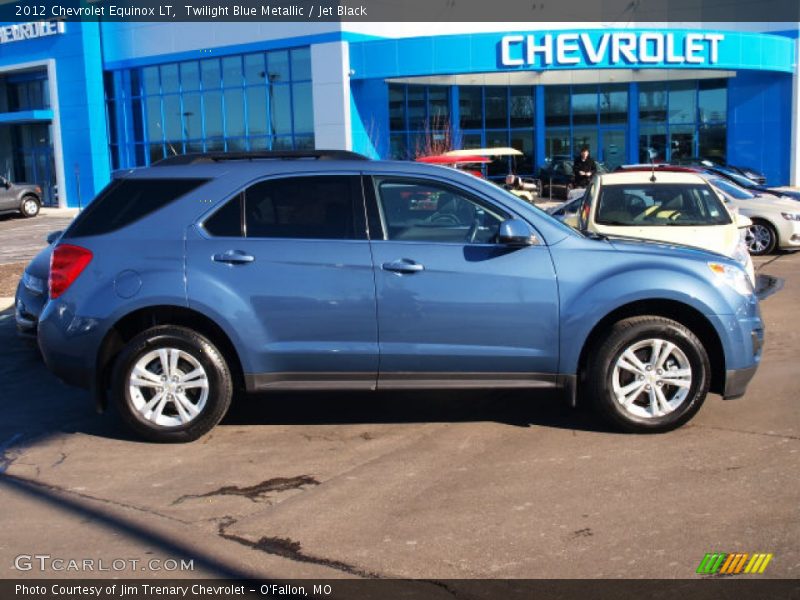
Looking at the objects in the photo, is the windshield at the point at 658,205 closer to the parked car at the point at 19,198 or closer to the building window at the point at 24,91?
the parked car at the point at 19,198

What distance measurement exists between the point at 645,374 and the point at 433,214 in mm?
1725

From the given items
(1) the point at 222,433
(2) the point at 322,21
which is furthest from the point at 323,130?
(1) the point at 222,433

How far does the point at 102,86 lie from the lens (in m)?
36.2

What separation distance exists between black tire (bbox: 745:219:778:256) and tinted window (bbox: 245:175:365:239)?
10837 millimetres

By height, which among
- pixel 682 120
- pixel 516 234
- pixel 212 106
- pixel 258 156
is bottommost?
pixel 516 234

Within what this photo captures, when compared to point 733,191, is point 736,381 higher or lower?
lower

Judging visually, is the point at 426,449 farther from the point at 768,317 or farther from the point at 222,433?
the point at 768,317

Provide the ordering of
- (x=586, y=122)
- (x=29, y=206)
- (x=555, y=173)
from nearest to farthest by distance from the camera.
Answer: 1. (x=29, y=206)
2. (x=555, y=173)
3. (x=586, y=122)

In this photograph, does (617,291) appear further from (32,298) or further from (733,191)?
(733,191)

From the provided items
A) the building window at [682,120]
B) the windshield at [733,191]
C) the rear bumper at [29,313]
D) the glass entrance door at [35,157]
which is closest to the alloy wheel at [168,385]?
the rear bumper at [29,313]

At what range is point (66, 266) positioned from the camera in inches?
227

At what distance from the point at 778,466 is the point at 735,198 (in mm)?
10916

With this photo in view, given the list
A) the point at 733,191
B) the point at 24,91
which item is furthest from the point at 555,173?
the point at 24,91

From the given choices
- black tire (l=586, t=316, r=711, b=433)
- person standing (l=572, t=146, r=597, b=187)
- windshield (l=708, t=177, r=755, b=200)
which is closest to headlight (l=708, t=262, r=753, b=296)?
black tire (l=586, t=316, r=711, b=433)
